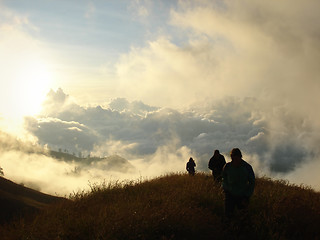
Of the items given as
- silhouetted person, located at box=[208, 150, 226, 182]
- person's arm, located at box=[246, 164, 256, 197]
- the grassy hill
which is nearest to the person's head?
person's arm, located at box=[246, 164, 256, 197]

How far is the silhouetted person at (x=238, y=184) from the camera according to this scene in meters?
6.44

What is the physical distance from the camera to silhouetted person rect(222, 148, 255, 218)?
6.44 metres

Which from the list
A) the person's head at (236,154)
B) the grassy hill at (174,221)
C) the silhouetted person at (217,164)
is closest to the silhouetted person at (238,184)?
the person's head at (236,154)

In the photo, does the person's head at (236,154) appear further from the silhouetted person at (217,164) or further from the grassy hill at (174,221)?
the silhouetted person at (217,164)

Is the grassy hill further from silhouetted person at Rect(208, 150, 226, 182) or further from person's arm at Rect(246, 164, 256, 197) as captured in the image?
silhouetted person at Rect(208, 150, 226, 182)

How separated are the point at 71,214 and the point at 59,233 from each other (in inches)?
49.1

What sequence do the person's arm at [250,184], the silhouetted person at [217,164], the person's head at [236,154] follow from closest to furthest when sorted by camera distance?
the person's arm at [250,184]
the person's head at [236,154]
the silhouetted person at [217,164]

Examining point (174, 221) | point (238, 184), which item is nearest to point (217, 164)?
point (238, 184)

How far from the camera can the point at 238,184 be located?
6.46m

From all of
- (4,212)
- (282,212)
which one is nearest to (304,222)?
(282,212)

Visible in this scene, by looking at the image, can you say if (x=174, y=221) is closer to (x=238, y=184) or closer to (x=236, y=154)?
(x=238, y=184)

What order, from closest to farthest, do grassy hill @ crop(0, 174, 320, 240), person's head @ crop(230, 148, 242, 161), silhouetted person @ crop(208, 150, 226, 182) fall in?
1. grassy hill @ crop(0, 174, 320, 240)
2. person's head @ crop(230, 148, 242, 161)
3. silhouetted person @ crop(208, 150, 226, 182)

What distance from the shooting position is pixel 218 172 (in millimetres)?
11180

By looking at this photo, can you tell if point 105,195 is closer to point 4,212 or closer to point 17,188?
point 4,212
